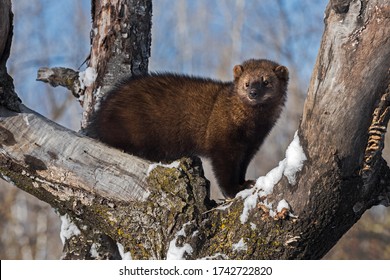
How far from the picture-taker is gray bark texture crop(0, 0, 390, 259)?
334 cm

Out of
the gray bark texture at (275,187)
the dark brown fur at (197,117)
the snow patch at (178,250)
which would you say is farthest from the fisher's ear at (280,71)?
the snow patch at (178,250)

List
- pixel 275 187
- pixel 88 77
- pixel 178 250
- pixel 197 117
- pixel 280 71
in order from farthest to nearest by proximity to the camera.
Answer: pixel 88 77 < pixel 280 71 < pixel 197 117 < pixel 178 250 < pixel 275 187

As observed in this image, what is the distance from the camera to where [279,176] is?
371 cm

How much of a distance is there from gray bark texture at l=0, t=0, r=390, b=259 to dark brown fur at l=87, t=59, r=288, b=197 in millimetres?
776

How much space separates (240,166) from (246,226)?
5.23ft

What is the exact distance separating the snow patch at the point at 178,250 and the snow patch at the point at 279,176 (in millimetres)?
377

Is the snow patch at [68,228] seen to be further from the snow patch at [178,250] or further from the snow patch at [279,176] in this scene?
the snow patch at [279,176]

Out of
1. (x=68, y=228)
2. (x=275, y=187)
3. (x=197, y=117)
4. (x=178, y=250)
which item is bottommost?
(x=68, y=228)

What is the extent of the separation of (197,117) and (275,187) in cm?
168

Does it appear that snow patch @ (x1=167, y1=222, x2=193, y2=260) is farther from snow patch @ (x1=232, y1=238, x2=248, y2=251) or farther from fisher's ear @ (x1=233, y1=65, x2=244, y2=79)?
fisher's ear @ (x1=233, y1=65, x2=244, y2=79)

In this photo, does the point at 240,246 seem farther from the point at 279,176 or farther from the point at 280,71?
the point at 280,71

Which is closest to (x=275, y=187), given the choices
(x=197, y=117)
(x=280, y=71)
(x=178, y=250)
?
(x=178, y=250)

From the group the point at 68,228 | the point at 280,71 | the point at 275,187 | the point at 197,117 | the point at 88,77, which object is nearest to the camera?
the point at 275,187

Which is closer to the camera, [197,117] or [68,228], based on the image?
[68,228]
